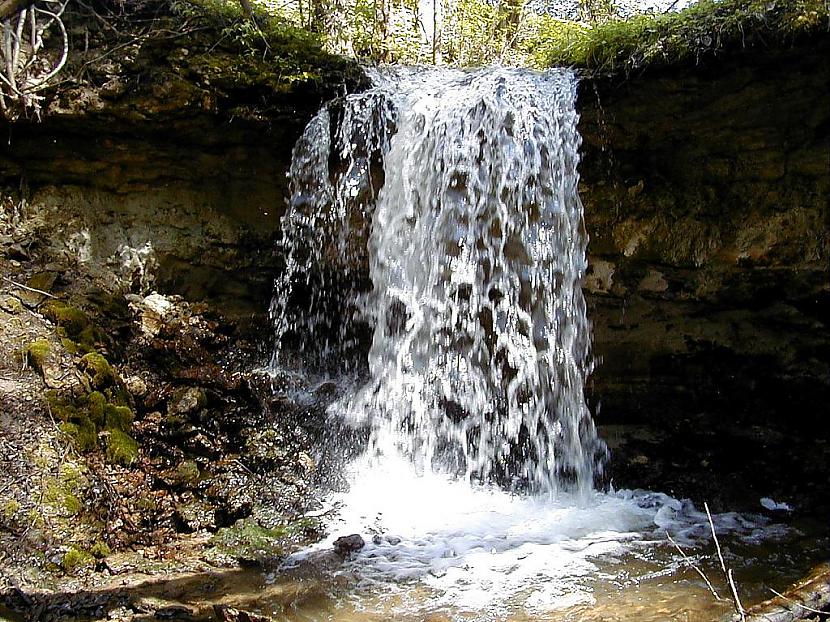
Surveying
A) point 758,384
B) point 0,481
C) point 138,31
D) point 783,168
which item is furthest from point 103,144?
point 758,384

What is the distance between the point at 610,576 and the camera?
3.33 metres

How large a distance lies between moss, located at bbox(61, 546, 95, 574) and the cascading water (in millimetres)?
1579

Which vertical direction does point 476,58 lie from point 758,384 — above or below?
above

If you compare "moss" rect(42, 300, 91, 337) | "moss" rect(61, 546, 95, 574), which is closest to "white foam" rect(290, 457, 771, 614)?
"moss" rect(61, 546, 95, 574)

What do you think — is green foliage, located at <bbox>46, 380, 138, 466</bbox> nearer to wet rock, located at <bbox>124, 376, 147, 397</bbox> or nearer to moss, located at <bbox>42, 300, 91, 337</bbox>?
wet rock, located at <bbox>124, 376, 147, 397</bbox>

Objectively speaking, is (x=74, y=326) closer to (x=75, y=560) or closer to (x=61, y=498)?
(x=61, y=498)

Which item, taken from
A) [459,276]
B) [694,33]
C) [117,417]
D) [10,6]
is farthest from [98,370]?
[694,33]

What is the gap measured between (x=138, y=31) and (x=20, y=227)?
1.72 metres

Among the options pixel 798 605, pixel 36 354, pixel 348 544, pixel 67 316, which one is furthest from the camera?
pixel 67 316

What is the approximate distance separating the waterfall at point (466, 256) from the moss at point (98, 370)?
5.63ft

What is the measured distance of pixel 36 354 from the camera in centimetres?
423

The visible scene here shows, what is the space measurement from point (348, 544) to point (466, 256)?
2.38 metres

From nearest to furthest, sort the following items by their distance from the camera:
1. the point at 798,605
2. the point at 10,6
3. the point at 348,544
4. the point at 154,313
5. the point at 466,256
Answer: the point at 10,6 < the point at 798,605 < the point at 348,544 < the point at 466,256 < the point at 154,313

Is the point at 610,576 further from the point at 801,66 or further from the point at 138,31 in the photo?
the point at 138,31
